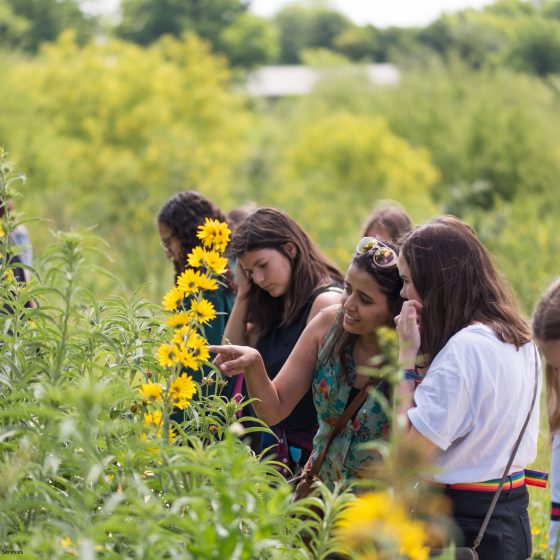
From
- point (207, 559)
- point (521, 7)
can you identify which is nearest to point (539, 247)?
point (207, 559)

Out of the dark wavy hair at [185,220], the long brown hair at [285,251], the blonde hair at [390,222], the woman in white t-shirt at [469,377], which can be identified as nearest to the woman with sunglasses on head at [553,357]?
the woman in white t-shirt at [469,377]

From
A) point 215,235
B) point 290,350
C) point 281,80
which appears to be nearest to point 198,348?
point 215,235

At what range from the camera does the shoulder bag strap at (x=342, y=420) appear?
3156mm

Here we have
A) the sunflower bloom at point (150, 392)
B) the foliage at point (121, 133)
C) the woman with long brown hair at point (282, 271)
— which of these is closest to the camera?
the sunflower bloom at point (150, 392)

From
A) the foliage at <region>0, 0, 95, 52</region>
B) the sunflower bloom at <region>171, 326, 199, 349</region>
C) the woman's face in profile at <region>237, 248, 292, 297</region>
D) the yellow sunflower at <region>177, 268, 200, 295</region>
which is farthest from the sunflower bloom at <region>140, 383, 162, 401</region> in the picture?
the foliage at <region>0, 0, 95, 52</region>

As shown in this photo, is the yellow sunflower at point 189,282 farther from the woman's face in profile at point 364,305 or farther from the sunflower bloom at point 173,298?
the woman's face in profile at point 364,305

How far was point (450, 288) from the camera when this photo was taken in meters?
2.89

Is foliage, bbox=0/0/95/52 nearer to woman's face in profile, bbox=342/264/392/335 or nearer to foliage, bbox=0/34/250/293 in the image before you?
foliage, bbox=0/34/250/293

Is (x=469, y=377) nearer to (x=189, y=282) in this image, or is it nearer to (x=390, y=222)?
(x=189, y=282)

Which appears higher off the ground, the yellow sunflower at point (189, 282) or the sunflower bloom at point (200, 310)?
the yellow sunflower at point (189, 282)

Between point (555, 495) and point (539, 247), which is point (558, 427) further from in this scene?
point (539, 247)

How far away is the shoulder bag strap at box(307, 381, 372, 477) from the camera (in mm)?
3156

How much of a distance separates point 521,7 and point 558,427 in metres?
51.5

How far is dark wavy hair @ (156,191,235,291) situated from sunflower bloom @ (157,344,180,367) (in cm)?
195
